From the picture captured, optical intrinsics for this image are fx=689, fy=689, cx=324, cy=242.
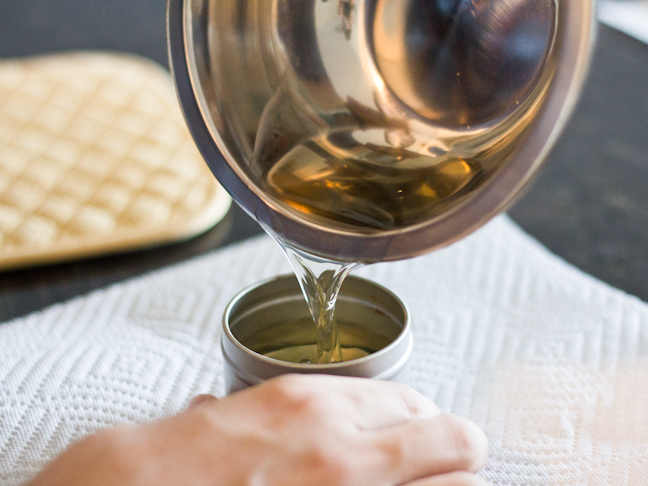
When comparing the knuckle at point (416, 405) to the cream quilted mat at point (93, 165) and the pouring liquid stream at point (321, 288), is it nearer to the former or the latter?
the pouring liquid stream at point (321, 288)

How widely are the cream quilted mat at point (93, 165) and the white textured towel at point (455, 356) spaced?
5 cm

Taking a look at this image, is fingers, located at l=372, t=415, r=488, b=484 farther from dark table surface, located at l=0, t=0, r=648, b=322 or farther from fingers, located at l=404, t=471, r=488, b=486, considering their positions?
dark table surface, located at l=0, t=0, r=648, b=322

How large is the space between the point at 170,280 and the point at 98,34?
0.55 metres

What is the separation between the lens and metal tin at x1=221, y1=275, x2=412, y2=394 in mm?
272

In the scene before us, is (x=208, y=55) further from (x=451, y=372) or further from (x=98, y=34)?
(x=98, y=34)

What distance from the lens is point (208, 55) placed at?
29 cm

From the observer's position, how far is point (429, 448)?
0.25 metres

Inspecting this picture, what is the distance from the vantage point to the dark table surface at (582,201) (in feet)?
1.49

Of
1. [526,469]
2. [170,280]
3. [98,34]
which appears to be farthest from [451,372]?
[98,34]

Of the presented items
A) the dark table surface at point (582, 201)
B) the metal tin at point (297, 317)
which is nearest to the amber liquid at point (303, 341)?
the metal tin at point (297, 317)

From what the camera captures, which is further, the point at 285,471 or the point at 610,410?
the point at 610,410

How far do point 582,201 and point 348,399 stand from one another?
36cm

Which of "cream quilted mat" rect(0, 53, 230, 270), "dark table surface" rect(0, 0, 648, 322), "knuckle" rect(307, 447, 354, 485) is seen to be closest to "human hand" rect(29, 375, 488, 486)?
"knuckle" rect(307, 447, 354, 485)

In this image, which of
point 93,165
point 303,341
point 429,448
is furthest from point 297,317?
point 93,165
